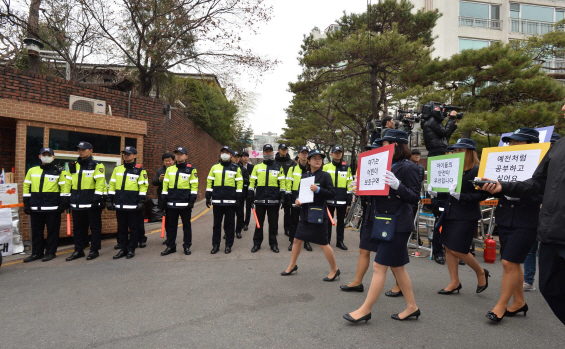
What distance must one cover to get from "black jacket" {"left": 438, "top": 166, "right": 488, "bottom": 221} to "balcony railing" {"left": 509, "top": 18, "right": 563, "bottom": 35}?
30.2 m

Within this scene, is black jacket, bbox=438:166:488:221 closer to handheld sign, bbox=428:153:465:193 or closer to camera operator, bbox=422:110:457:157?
handheld sign, bbox=428:153:465:193

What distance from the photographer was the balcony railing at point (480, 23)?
2662cm

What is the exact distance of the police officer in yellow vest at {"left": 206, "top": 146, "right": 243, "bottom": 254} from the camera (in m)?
6.93

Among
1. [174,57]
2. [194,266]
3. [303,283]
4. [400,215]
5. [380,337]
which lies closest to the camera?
[380,337]

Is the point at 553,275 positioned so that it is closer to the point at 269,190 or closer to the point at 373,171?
the point at 373,171

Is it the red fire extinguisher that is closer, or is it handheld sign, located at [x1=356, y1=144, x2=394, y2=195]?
handheld sign, located at [x1=356, y1=144, x2=394, y2=195]

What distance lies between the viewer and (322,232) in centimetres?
500

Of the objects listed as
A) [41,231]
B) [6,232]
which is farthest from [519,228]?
[6,232]

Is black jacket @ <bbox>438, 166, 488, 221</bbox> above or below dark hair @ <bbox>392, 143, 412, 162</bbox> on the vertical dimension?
below

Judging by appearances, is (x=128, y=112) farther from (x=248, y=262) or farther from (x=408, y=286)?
(x=408, y=286)

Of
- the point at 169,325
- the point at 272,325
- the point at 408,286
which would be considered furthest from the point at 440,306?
the point at 169,325

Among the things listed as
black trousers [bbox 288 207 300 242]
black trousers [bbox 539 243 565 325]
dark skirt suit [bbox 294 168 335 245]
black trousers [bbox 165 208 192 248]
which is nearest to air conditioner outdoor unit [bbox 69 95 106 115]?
black trousers [bbox 165 208 192 248]

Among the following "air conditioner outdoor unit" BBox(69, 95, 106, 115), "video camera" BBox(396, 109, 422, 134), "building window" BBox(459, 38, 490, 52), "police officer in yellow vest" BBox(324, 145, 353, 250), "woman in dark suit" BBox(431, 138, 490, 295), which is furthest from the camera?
"building window" BBox(459, 38, 490, 52)

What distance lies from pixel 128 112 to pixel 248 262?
24.6 ft
